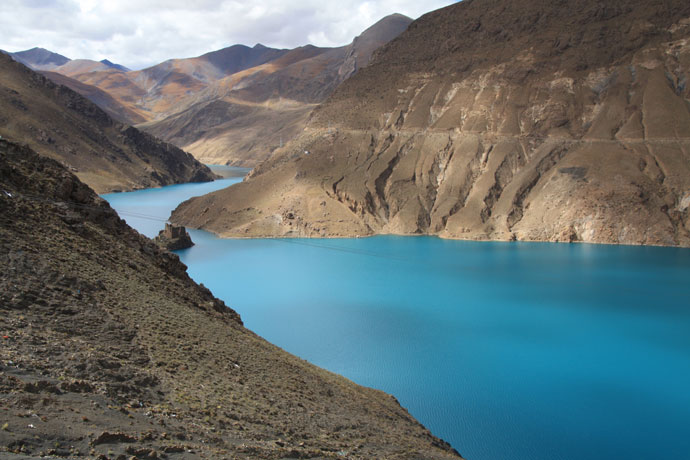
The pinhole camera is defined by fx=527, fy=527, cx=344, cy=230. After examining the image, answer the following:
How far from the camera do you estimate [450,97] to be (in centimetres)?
5638

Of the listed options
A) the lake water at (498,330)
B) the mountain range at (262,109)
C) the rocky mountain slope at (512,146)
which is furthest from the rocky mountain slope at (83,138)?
the lake water at (498,330)

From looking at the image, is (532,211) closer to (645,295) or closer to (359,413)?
(645,295)

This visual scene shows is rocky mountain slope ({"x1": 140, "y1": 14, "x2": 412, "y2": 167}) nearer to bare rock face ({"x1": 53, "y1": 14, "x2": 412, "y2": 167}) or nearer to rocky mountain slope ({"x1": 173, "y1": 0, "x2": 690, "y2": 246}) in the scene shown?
bare rock face ({"x1": 53, "y1": 14, "x2": 412, "y2": 167})

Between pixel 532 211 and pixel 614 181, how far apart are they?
22.0ft

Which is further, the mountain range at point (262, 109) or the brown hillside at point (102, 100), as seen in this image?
the brown hillside at point (102, 100)

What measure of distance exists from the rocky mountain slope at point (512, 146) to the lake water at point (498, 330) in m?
3.95

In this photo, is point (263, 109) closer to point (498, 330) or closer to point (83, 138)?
point (83, 138)

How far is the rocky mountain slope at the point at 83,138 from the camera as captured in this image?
254 feet

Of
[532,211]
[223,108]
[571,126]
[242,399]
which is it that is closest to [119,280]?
[242,399]

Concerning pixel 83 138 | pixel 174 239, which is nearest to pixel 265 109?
pixel 83 138

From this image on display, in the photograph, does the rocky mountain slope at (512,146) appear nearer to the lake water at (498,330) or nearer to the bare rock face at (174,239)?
the lake water at (498,330)

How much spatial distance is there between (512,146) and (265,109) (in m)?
106

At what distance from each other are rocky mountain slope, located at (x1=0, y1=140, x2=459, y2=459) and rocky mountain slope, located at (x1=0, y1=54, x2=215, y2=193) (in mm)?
67340

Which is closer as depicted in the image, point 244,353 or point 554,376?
point 244,353
